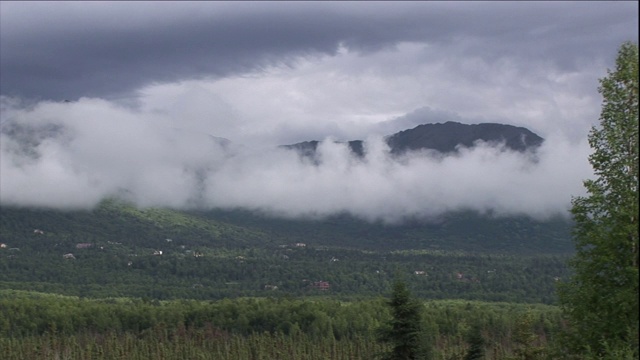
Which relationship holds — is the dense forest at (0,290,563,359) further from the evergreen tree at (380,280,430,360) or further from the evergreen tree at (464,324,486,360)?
the evergreen tree at (380,280,430,360)

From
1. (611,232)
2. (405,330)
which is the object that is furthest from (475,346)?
(611,232)

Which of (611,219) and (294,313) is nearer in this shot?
(611,219)

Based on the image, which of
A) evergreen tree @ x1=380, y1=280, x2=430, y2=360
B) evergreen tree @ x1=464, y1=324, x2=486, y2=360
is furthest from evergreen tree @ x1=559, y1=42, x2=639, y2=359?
evergreen tree @ x1=464, y1=324, x2=486, y2=360

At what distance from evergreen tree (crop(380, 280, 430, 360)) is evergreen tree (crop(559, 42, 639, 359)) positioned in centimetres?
1178

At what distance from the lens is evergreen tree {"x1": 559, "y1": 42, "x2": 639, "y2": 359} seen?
2277 cm

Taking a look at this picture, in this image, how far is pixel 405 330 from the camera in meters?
36.0

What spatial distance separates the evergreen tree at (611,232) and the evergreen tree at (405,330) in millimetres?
11781

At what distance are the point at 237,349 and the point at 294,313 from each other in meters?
29.7

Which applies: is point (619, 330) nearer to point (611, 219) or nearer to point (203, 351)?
point (611, 219)

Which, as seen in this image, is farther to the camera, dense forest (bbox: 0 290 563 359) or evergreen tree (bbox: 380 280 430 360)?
dense forest (bbox: 0 290 563 359)

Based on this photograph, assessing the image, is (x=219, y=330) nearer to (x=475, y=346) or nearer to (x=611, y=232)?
(x=475, y=346)

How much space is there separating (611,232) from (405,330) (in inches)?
577

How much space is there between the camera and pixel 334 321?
479 ft

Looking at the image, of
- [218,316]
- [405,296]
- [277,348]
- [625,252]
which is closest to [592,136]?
[625,252]
